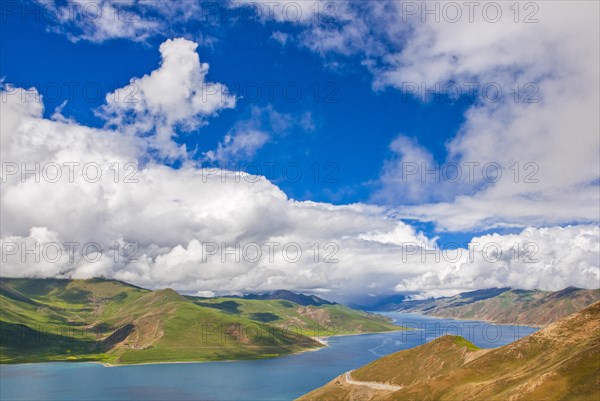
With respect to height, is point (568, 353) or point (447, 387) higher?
point (568, 353)

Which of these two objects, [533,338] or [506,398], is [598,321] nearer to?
[533,338]

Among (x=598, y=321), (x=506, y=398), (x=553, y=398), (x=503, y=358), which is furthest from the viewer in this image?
(x=503, y=358)

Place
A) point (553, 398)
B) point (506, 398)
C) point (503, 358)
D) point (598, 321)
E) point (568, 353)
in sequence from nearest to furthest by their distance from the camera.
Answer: point (553, 398) < point (506, 398) < point (568, 353) < point (598, 321) < point (503, 358)

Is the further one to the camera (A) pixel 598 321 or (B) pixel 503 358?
(B) pixel 503 358

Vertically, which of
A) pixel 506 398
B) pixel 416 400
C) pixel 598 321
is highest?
pixel 598 321

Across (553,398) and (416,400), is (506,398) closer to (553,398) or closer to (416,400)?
(553,398)

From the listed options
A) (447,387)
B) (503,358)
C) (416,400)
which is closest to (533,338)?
(503,358)

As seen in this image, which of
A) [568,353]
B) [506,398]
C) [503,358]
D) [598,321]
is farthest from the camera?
[503,358]

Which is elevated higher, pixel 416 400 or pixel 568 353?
pixel 568 353

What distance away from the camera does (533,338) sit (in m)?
186

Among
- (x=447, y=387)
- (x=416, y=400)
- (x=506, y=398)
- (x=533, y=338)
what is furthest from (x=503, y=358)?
(x=506, y=398)

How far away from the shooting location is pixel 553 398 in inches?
4931

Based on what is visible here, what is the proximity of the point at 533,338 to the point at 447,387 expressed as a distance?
42.7 metres

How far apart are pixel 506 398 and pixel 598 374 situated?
1011 inches
